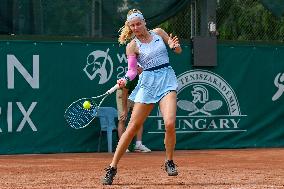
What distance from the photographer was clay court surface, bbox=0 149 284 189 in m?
7.38

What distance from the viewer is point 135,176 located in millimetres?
8250

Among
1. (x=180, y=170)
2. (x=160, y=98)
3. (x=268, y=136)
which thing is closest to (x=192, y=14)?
(x=268, y=136)

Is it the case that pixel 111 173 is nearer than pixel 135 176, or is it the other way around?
pixel 111 173

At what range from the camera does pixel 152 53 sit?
25.1 feet

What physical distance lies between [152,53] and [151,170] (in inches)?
77.5

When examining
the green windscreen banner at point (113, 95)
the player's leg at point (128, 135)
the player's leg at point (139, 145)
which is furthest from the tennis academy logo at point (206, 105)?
the player's leg at point (128, 135)

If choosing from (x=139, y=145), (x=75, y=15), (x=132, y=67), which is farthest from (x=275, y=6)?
(x=132, y=67)

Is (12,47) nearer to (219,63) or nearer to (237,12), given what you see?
(219,63)

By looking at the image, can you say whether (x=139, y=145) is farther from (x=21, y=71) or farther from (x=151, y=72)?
(x=151, y=72)

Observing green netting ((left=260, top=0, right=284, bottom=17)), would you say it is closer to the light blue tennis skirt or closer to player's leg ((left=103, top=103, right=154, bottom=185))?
the light blue tennis skirt

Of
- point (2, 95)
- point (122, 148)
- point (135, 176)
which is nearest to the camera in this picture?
point (122, 148)

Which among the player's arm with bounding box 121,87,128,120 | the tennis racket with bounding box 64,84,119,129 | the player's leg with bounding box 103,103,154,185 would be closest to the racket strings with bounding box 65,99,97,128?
the tennis racket with bounding box 64,84,119,129

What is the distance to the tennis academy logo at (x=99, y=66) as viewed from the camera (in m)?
13.0

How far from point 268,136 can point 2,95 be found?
16.6 ft
